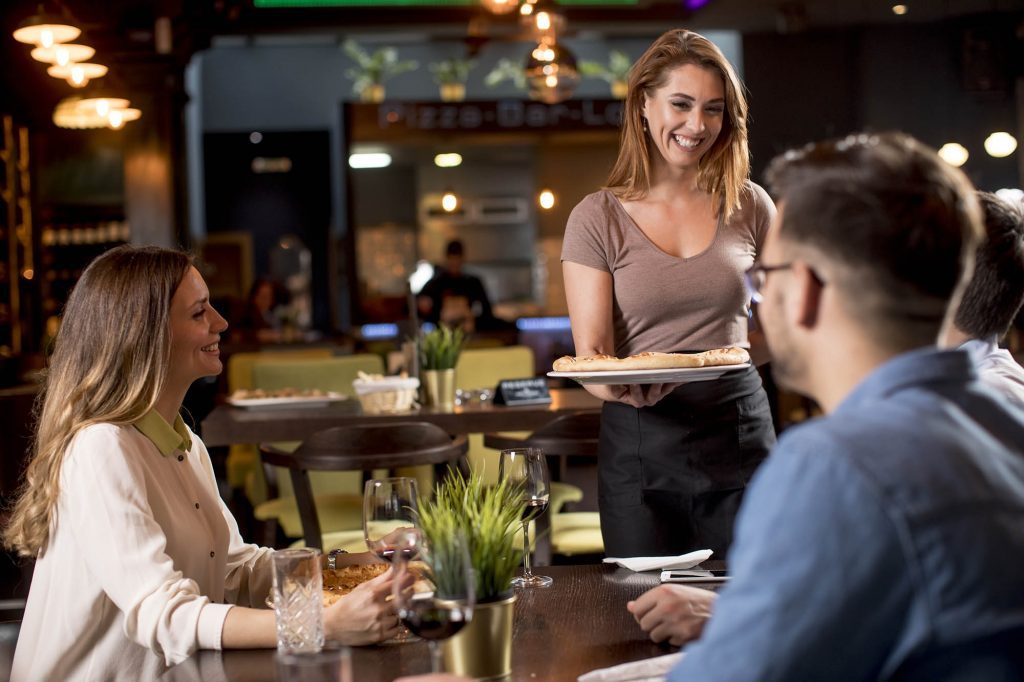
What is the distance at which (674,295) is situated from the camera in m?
2.75

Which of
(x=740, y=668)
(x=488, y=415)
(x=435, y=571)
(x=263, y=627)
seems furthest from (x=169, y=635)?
(x=488, y=415)

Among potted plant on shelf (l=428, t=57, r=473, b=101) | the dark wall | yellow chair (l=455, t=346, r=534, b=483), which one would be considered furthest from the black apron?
potted plant on shelf (l=428, t=57, r=473, b=101)

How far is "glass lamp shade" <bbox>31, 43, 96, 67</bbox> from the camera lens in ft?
22.1

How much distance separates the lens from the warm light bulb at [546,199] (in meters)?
14.0

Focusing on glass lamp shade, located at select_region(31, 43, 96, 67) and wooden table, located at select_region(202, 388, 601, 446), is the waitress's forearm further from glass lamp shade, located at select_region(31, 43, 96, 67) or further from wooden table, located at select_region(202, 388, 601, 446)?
glass lamp shade, located at select_region(31, 43, 96, 67)

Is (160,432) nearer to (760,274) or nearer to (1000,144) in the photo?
(760,274)

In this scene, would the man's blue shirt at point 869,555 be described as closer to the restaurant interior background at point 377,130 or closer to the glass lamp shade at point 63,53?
the glass lamp shade at point 63,53

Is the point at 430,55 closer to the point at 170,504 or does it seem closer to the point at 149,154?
the point at 149,154

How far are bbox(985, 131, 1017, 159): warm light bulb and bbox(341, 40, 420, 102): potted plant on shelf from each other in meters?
6.28

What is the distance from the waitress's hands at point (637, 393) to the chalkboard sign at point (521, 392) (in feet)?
7.26

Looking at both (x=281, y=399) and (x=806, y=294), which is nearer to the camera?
(x=806, y=294)

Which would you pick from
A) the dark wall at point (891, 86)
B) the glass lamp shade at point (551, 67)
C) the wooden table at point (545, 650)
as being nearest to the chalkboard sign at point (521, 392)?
the wooden table at point (545, 650)

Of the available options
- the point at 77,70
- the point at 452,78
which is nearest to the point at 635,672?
the point at 77,70

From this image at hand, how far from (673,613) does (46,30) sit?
18.7 ft
